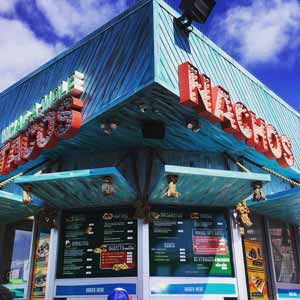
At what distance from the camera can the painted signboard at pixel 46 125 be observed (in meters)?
7.73

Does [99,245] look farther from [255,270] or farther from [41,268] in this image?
[255,270]

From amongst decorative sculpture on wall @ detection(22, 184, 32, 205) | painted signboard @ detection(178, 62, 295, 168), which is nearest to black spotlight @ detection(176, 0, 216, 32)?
painted signboard @ detection(178, 62, 295, 168)

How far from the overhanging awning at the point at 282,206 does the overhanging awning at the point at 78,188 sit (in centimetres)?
306

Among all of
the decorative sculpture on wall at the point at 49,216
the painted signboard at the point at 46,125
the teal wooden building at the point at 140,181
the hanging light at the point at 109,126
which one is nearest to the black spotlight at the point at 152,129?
the teal wooden building at the point at 140,181

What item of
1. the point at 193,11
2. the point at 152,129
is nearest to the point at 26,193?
the point at 152,129

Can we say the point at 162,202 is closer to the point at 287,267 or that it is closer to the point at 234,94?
the point at 234,94

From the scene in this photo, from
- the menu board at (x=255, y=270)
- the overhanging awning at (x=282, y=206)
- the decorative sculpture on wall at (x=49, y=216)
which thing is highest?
the overhanging awning at (x=282, y=206)

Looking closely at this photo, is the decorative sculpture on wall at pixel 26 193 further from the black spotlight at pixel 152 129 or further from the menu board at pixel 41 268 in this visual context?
the black spotlight at pixel 152 129

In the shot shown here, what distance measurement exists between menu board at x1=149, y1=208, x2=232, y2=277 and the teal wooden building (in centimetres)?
2

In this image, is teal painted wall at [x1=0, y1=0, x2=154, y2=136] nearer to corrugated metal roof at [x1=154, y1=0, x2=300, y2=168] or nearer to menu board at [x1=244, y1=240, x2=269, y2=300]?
corrugated metal roof at [x1=154, y1=0, x2=300, y2=168]

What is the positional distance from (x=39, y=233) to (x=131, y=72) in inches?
191

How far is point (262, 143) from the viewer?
833 centimetres

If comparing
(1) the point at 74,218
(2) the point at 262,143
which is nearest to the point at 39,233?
(1) the point at 74,218

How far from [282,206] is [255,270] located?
1.62 meters
